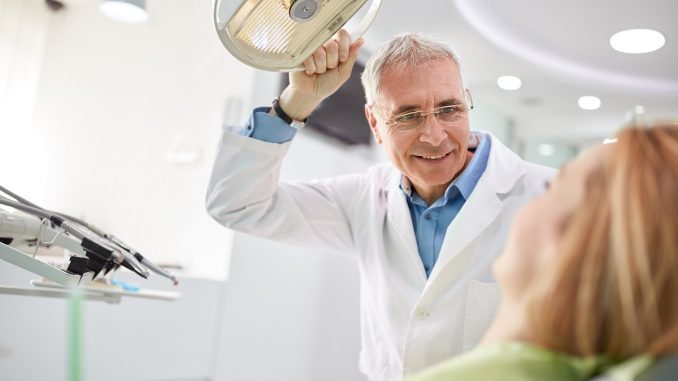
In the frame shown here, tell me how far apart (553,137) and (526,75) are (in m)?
0.96

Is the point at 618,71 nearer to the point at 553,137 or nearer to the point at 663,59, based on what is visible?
the point at 663,59

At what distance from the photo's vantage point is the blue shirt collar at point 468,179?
152 centimetres

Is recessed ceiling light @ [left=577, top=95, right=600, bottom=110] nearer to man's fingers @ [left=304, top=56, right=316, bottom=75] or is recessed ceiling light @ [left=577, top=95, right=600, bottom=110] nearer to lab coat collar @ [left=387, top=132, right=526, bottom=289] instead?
lab coat collar @ [left=387, top=132, right=526, bottom=289]

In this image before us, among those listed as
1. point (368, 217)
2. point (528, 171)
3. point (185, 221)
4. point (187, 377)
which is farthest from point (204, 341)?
point (528, 171)

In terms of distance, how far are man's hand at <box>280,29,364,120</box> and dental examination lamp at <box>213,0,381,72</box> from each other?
0.19 metres

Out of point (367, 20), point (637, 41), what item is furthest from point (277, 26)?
point (637, 41)

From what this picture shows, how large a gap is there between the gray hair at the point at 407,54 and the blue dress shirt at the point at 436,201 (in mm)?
243

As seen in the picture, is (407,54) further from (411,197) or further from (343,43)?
(411,197)

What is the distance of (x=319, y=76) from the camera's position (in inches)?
56.9

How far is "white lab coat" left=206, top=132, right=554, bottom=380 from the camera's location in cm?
138

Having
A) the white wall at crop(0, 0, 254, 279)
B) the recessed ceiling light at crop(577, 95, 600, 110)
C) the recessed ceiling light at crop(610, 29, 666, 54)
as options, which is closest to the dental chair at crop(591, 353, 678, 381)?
the white wall at crop(0, 0, 254, 279)

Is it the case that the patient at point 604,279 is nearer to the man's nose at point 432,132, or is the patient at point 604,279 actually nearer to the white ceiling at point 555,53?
the man's nose at point 432,132

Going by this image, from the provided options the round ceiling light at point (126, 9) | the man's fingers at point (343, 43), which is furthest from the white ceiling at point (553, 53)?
the man's fingers at point (343, 43)

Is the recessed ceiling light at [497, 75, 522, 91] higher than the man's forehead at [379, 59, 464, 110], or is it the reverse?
the recessed ceiling light at [497, 75, 522, 91]
